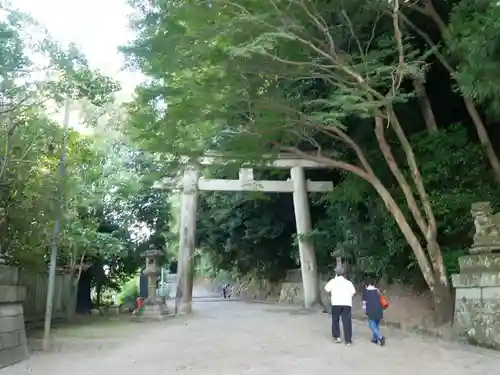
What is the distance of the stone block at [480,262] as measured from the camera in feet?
29.1

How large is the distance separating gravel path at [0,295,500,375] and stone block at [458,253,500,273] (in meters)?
1.34

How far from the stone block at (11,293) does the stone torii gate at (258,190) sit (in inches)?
371

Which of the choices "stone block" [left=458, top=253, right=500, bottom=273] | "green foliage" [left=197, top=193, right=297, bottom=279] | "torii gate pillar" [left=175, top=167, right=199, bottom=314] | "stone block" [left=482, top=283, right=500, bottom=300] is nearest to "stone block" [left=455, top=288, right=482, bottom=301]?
"stone block" [left=482, top=283, right=500, bottom=300]

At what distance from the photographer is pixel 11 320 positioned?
815cm

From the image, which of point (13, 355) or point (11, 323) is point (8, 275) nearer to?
point (11, 323)

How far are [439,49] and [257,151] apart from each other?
4334mm

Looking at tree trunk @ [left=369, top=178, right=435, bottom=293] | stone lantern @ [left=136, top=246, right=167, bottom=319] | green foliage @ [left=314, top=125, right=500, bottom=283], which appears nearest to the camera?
tree trunk @ [left=369, top=178, right=435, bottom=293]

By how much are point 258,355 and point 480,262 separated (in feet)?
13.4

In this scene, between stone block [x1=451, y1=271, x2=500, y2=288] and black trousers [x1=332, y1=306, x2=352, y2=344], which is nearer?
stone block [x1=451, y1=271, x2=500, y2=288]

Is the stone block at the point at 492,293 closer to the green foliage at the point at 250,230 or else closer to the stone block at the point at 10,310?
the stone block at the point at 10,310

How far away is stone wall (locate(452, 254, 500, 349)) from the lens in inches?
347

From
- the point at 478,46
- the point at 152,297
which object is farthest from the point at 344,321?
the point at 152,297

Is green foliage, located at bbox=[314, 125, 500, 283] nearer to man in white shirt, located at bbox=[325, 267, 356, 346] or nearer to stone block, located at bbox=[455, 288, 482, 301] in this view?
stone block, located at bbox=[455, 288, 482, 301]

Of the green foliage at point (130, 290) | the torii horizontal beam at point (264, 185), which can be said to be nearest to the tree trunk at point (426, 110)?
the torii horizontal beam at point (264, 185)
